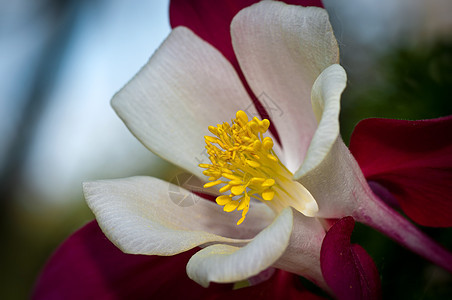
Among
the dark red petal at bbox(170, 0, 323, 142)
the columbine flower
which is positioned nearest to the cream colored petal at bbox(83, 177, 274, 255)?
the columbine flower

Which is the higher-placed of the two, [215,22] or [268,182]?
[215,22]

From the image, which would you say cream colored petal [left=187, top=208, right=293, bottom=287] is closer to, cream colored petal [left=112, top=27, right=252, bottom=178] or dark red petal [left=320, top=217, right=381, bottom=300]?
dark red petal [left=320, top=217, right=381, bottom=300]

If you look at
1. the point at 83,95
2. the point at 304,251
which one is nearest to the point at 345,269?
the point at 304,251

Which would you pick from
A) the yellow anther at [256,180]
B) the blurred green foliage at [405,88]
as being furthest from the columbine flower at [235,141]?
the blurred green foliage at [405,88]

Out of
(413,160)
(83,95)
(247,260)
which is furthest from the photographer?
(83,95)

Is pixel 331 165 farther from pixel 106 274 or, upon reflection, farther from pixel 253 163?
pixel 106 274

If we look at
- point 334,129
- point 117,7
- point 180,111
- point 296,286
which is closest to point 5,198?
point 117,7
